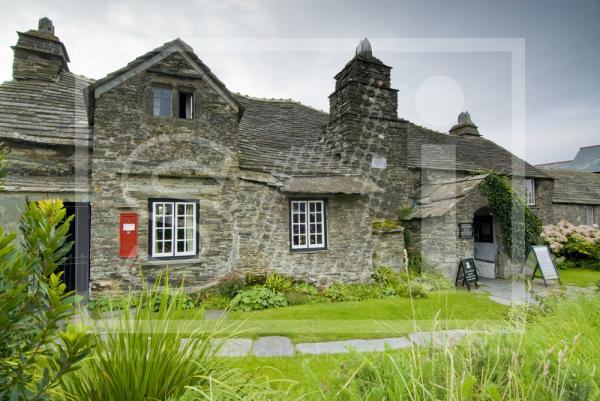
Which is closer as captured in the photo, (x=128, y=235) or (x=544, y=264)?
(x=128, y=235)

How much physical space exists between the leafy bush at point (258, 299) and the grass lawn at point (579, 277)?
10809 millimetres

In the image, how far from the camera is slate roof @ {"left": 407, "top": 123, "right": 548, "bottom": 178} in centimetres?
1522

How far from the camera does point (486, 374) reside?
7.83 feet

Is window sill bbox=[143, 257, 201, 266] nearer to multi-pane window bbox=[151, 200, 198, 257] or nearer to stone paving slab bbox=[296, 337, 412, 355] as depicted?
multi-pane window bbox=[151, 200, 198, 257]

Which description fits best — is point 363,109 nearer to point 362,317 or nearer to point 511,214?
point 511,214

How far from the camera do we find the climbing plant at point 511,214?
12070 mm

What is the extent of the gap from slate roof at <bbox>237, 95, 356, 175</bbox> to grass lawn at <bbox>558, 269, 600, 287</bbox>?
9.53 m

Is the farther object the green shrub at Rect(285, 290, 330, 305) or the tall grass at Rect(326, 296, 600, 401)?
the green shrub at Rect(285, 290, 330, 305)

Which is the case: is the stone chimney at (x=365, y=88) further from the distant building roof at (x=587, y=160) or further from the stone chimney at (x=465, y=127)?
the distant building roof at (x=587, y=160)

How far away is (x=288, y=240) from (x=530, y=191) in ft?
53.7

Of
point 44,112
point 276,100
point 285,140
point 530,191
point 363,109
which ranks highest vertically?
point 276,100

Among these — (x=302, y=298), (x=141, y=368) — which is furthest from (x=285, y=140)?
(x=141, y=368)

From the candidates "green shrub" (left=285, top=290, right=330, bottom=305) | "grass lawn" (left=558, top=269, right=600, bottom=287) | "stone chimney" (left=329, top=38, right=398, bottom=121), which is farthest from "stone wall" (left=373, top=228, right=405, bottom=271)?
"grass lawn" (left=558, top=269, right=600, bottom=287)

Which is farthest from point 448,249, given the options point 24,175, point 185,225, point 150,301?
point 24,175
